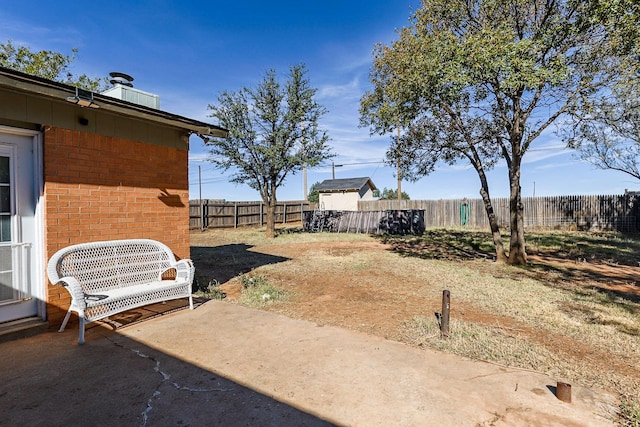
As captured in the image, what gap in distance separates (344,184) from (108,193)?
97.1ft

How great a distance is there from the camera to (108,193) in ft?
14.0

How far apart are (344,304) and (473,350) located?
2.13 metres

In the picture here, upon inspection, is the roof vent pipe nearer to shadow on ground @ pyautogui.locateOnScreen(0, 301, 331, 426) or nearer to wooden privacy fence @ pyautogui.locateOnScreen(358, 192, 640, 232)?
shadow on ground @ pyautogui.locateOnScreen(0, 301, 331, 426)

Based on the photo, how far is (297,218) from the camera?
25.7m

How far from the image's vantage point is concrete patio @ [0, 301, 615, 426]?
210 centimetres

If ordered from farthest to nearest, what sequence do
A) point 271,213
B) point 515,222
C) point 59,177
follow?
point 271,213 < point 515,222 < point 59,177

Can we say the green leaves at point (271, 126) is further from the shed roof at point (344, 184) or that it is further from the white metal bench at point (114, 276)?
the shed roof at point (344, 184)

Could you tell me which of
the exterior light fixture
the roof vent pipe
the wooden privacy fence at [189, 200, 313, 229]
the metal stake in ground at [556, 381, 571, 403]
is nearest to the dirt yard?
the metal stake in ground at [556, 381, 571, 403]

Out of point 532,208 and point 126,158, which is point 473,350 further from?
point 532,208

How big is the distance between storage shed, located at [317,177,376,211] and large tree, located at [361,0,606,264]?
70.8 feet

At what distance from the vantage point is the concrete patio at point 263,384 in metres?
2.10

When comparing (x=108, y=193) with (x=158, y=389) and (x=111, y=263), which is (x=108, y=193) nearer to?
(x=111, y=263)

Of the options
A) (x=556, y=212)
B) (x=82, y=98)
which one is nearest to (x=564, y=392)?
(x=82, y=98)

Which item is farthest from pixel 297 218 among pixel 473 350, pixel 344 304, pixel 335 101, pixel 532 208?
pixel 473 350
